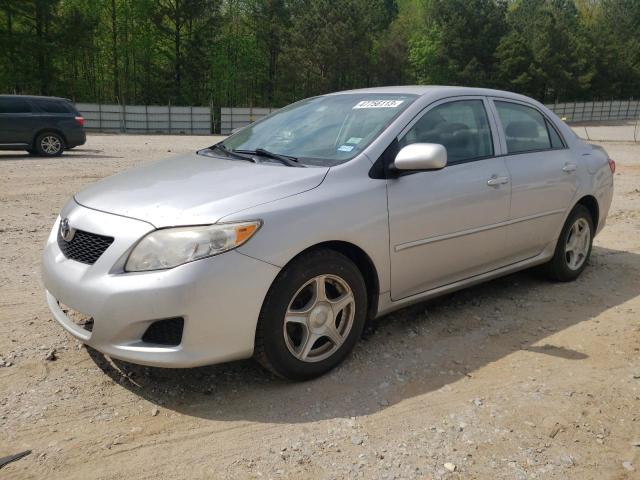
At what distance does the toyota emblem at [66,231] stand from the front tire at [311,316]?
1131 mm

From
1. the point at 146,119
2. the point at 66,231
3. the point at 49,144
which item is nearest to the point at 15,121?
the point at 49,144

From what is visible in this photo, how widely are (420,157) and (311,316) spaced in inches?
43.8

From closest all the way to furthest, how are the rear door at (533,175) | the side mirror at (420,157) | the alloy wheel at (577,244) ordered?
the side mirror at (420,157), the rear door at (533,175), the alloy wheel at (577,244)

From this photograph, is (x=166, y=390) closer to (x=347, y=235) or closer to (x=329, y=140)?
(x=347, y=235)

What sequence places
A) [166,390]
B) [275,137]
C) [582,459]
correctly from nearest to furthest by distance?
1. [582,459]
2. [166,390]
3. [275,137]

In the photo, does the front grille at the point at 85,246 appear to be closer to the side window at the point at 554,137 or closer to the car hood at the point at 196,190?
the car hood at the point at 196,190

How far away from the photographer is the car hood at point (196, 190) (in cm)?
288

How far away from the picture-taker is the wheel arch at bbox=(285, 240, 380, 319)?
Result: 127 inches

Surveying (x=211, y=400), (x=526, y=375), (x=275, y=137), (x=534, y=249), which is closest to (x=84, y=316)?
(x=211, y=400)

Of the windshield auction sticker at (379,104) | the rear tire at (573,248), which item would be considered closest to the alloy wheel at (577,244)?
the rear tire at (573,248)

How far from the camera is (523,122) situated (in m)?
4.65

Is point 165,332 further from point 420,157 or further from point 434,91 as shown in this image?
point 434,91

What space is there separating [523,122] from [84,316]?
141 inches

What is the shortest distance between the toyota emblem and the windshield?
1.28 meters
